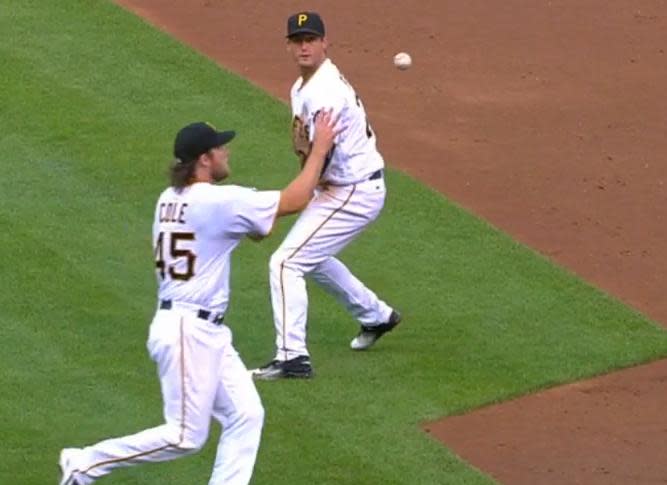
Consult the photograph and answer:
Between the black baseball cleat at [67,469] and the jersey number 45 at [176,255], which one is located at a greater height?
the jersey number 45 at [176,255]

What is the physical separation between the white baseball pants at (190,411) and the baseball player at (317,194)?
192cm

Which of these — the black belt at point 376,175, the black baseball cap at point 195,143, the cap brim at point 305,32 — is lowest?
the black belt at point 376,175

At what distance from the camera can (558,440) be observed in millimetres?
9750

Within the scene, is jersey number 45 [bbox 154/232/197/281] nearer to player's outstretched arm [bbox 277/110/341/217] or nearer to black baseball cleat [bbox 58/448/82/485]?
player's outstretched arm [bbox 277/110/341/217]

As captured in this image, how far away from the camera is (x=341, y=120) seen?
10344mm

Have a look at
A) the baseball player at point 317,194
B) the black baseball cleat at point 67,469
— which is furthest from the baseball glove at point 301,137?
the black baseball cleat at point 67,469

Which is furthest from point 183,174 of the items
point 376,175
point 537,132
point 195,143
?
point 537,132

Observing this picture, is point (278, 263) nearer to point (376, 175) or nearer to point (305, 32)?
point (376, 175)

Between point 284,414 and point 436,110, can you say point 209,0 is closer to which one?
point 436,110

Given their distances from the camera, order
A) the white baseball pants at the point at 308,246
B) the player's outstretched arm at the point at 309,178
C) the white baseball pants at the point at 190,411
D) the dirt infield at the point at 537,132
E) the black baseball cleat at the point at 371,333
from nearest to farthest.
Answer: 1. the white baseball pants at the point at 190,411
2. the player's outstretched arm at the point at 309,178
3. the dirt infield at the point at 537,132
4. the white baseball pants at the point at 308,246
5. the black baseball cleat at the point at 371,333

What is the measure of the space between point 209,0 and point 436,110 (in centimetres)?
338

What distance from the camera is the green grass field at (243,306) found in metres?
9.65

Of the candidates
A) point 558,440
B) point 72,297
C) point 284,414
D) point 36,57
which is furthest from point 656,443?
point 36,57

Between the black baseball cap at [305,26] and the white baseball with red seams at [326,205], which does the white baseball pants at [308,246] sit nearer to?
the white baseball with red seams at [326,205]
